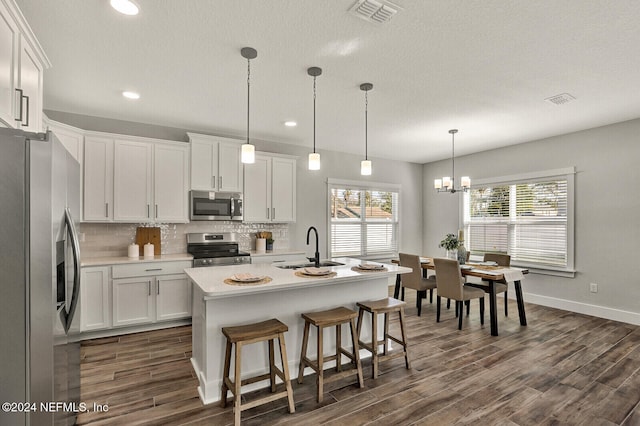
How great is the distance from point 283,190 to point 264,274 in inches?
98.7

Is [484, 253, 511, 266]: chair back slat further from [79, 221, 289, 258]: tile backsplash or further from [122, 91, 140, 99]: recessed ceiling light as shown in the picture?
[122, 91, 140, 99]: recessed ceiling light

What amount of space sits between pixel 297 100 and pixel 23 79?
2.27 metres

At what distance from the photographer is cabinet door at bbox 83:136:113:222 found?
3.76m

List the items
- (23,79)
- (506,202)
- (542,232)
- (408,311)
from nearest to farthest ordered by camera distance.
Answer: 1. (23,79)
2. (408,311)
3. (542,232)
4. (506,202)

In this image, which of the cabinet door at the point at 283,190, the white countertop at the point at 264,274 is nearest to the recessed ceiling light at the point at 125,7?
the white countertop at the point at 264,274

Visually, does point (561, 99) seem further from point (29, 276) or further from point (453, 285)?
point (29, 276)

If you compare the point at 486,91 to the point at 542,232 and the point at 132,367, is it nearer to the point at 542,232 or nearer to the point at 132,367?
the point at 542,232

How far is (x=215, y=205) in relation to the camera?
4.54 m

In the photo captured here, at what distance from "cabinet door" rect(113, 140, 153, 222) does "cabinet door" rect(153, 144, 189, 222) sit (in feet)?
0.30

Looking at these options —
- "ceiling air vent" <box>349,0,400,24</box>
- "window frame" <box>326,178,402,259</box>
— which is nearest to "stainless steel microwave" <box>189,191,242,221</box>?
"window frame" <box>326,178,402,259</box>

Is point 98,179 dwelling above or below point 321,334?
above

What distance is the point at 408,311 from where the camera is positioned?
4.73 m

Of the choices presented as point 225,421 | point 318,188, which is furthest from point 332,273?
point 318,188

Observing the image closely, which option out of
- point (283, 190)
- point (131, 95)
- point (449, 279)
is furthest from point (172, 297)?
point (449, 279)
